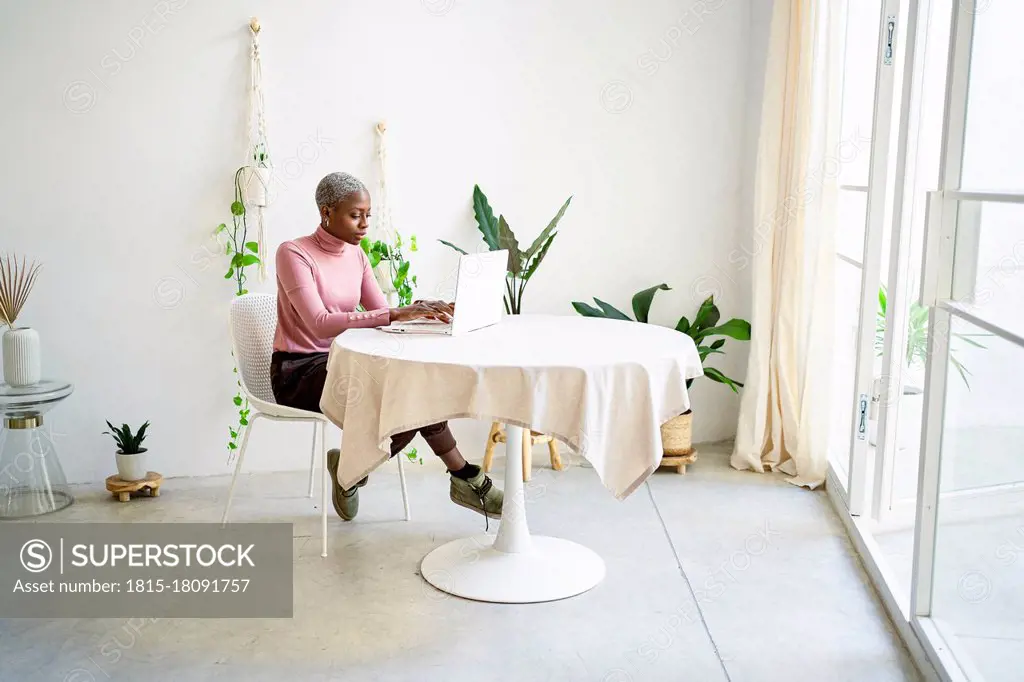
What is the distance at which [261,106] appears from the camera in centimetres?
406

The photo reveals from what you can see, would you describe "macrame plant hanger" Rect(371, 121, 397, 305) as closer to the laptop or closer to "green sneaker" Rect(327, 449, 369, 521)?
"green sneaker" Rect(327, 449, 369, 521)

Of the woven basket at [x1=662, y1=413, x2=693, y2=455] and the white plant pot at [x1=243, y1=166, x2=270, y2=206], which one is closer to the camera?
the white plant pot at [x1=243, y1=166, x2=270, y2=206]

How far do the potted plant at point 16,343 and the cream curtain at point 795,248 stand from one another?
2.78 meters

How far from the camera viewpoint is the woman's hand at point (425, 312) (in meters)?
3.06

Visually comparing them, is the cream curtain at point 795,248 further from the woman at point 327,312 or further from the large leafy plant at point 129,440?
the large leafy plant at point 129,440

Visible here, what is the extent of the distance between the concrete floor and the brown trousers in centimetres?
46

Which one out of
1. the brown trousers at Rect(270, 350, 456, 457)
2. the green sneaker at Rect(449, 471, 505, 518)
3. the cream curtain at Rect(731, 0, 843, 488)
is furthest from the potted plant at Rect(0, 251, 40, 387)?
the cream curtain at Rect(731, 0, 843, 488)

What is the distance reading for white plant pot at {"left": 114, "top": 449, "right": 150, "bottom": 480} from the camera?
3.88 m

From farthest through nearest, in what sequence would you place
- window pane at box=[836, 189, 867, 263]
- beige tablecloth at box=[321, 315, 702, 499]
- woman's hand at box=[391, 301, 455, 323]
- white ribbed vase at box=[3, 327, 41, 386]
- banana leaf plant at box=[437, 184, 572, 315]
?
banana leaf plant at box=[437, 184, 572, 315]
window pane at box=[836, 189, 867, 263]
white ribbed vase at box=[3, 327, 41, 386]
woman's hand at box=[391, 301, 455, 323]
beige tablecloth at box=[321, 315, 702, 499]

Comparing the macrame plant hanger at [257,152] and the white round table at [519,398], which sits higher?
the macrame plant hanger at [257,152]

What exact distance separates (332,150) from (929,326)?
8.24 feet

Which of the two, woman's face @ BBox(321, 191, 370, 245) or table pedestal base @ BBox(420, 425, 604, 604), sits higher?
woman's face @ BBox(321, 191, 370, 245)

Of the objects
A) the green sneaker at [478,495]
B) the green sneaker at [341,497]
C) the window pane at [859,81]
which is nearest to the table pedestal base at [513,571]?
the green sneaker at [478,495]

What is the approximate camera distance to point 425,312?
3.06m
